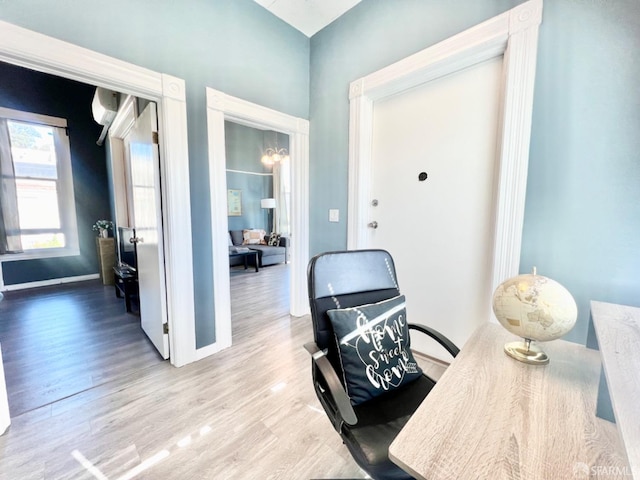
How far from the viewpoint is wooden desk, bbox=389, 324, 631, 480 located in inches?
20.7

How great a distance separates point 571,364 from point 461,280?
1.00 m

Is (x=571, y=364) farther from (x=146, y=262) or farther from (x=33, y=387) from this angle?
(x=33, y=387)

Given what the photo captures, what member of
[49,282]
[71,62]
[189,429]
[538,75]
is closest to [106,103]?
[71,62]

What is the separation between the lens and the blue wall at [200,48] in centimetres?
145

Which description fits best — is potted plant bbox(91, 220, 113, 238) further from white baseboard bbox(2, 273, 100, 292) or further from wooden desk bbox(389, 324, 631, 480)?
wooden desk bbox(389, 324, 631, 480)

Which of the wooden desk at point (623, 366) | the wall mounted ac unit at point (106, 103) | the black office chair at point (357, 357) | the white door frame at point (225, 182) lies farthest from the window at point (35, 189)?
the wooden desk at point (623, 366)

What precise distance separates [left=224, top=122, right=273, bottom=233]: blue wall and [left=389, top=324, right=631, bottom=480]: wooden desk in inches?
237

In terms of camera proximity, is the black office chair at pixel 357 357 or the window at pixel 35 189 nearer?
the black office chair at pixel 357 357

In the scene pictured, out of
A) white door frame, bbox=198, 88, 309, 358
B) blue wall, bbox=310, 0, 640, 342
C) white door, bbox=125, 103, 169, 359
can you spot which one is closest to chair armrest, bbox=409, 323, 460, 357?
blue wall, bbox=310, 0, 640, 342

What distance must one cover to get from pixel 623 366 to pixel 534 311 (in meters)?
0.22

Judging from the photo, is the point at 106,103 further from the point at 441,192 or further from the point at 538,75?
the point at 538,75

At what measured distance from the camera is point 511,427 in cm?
63

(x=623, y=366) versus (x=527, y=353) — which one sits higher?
(x=623, y=366)

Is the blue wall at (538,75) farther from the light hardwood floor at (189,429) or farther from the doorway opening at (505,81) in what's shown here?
the light hardwood floor at (189,429)
